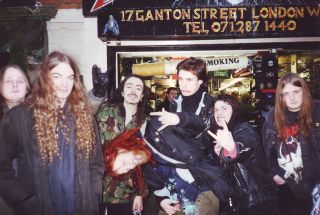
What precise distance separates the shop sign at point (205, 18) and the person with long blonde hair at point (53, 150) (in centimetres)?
382

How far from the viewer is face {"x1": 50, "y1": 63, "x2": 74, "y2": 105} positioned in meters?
2.97

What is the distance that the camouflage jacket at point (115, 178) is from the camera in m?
3.77

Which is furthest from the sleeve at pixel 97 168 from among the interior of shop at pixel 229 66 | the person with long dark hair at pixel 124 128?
the interior of shop at pixel 229 66

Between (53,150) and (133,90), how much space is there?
1.49m

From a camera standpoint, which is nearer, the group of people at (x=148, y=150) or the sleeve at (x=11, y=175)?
the sleeve at (x=11, y=175)

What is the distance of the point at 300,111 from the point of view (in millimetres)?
3717

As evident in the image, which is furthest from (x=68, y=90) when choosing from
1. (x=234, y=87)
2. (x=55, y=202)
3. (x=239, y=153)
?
(x=234, y=87)

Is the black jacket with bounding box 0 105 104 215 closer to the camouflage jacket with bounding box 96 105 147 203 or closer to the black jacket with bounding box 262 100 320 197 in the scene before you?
the camouflage jacket with bounding box 96 105 147 203

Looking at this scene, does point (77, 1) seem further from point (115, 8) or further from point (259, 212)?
point (259, 212)

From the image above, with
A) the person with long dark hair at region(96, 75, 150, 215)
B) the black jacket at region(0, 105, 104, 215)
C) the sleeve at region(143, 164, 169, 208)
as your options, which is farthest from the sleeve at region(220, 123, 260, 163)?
the black jacket at region(0, 105, 104, 215)

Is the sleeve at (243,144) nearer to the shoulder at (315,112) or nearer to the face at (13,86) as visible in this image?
the shoulder at (315,112)

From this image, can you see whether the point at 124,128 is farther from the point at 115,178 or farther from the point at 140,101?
the point at 115,178

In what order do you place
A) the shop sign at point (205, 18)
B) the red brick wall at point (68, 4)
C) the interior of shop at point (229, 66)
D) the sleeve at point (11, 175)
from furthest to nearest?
the interior of shop at point (229, 66), the red brick wall at point (68, 4), the shop sign at point (205, 18), the sleeve at point (11, 175)

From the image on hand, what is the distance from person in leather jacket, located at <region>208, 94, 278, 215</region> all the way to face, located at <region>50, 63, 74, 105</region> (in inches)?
61.5
